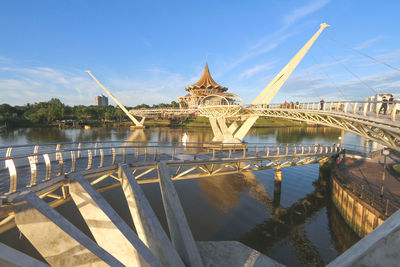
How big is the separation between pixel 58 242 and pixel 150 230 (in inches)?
127

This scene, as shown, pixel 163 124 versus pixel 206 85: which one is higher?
pixel 206 85

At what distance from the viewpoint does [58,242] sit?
446cm

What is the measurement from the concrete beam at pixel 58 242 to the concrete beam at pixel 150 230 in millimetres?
2638

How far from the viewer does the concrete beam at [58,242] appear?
4309 mm

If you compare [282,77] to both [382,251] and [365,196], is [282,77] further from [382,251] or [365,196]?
[382,251]

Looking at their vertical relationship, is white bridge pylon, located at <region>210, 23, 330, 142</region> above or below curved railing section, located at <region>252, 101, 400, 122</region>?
above

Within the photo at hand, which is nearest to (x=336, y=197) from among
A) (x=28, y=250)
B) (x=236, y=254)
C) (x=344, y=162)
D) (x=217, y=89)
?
(x=344, y=162)

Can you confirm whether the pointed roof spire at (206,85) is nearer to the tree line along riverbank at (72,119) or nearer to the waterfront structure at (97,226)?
the tree line along riverbank at (72,119)

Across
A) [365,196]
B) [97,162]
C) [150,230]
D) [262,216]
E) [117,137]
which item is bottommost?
[262,216]

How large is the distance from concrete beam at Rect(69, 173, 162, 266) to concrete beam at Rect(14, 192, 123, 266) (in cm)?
128

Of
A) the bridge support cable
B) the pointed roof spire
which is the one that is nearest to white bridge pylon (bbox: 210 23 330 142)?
the bridge support cable

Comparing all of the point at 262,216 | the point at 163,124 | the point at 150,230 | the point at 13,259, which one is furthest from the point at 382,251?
the point at 163,124

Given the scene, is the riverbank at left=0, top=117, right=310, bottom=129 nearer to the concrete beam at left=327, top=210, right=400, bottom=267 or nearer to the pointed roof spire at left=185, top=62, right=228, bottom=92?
the pointed roof spire at left=185, top=62, right=228, bottom=92

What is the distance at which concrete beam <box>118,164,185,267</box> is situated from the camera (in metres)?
6.80
